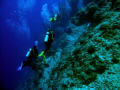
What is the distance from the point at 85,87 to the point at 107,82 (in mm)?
470

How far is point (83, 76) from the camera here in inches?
75.9

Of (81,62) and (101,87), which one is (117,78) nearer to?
(101,87)

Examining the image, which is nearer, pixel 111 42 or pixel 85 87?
pixel 85 87

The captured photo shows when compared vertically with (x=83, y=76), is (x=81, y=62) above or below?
above

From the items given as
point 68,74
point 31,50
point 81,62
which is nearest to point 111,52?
point 81,62

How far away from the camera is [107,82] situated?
1.47m

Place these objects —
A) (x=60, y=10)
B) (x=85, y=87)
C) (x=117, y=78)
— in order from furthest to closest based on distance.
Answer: (x=60, y=10) < (x=85, y=87) < (x=117, y=78)

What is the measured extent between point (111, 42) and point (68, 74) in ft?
4.80

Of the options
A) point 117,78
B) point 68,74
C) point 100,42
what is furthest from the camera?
point 68,74

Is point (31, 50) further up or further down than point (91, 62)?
further up

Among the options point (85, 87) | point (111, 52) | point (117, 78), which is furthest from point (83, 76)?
point (111, 52)

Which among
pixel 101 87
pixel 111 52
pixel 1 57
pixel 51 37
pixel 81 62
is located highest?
pixel 1 57

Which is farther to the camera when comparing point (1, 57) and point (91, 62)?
point (1, 57)

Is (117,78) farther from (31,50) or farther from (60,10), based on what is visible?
(60,10)
